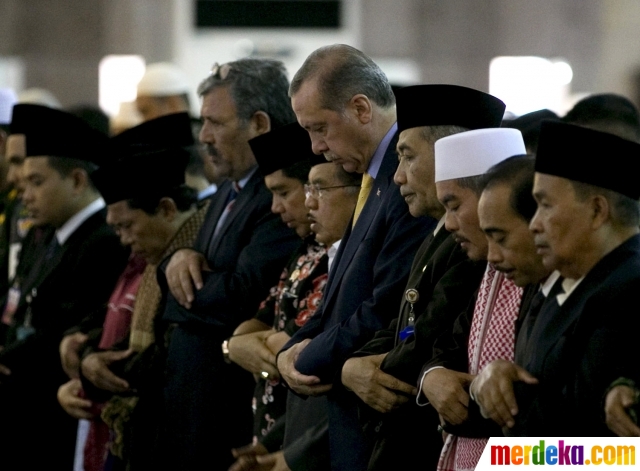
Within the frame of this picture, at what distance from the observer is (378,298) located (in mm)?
3451

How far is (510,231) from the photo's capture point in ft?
9.26

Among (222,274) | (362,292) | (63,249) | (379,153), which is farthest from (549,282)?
(63,249)

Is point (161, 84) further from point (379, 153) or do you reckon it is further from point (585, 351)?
point (585, 351)

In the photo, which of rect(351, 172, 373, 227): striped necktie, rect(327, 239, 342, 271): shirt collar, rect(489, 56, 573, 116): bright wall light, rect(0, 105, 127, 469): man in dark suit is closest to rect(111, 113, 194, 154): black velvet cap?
rect(0, 105, 127, 469): man in dark suit

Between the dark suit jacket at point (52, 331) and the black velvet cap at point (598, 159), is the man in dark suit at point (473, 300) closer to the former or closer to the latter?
the black velvet cap at point (598, 159)

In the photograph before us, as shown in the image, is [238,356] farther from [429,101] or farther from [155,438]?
[429,101]

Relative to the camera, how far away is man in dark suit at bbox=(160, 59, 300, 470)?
438 cm

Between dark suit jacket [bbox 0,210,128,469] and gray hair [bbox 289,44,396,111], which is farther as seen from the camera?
dark suit jacket [bbox 0,210,128,469]

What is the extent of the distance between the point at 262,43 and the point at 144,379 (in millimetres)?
8127

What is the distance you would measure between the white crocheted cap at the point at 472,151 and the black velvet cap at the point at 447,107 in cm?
22

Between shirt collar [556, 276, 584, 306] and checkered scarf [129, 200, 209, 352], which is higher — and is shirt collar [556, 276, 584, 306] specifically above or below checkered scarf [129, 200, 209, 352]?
above

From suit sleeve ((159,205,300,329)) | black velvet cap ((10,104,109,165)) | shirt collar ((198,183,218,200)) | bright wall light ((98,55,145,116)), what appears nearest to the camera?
suit sleeve ((159,205,300,329))

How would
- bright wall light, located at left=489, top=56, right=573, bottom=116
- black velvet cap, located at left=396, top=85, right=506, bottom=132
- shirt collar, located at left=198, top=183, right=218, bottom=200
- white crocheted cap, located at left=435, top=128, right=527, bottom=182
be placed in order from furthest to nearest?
bright wall light, located at left=489, top=56, right=573, bottom=116 < shirt collar, located at left=198, top=183, right=218, bottom=200 < black velvet cap, located at left=396, top=85, right=506, bottom=132 < white crocheted cap, located at left=435, top=128, right=527, bottom=182

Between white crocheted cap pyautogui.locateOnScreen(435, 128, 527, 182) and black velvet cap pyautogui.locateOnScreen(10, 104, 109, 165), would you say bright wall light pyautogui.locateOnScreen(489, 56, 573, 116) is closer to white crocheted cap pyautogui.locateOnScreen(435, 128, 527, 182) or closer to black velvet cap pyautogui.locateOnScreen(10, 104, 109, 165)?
black velvet cap pyautogui.locateOnScreen(10, 104, 109, 165)
